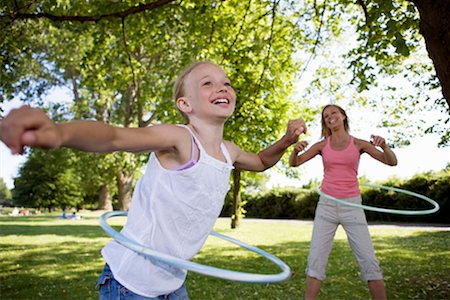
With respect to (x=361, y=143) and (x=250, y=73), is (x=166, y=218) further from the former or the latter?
(x=250, y=73)

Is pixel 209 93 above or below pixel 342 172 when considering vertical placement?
above

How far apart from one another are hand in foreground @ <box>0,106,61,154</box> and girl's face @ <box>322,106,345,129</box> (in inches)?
161

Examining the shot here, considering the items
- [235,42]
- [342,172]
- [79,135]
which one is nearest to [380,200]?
[235,42]

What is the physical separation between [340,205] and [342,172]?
362 mm

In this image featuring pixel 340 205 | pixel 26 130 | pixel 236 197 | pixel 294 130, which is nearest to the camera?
pixel 26 130

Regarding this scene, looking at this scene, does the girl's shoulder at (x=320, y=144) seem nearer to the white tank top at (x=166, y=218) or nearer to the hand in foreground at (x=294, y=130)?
the hand in foreground at (x=294, y=130)

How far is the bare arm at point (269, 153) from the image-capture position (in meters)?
2.97

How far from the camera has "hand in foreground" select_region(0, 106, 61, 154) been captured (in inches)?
60.2

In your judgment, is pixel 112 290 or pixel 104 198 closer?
pixel 112 290

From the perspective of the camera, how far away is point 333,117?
5.30 meters

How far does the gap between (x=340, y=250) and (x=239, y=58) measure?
16.9 feet

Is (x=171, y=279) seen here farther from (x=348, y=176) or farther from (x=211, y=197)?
(x=348, y=176)

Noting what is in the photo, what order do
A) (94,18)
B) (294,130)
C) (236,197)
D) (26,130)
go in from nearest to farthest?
(26,130), (294,130), (94,18), (236,197)

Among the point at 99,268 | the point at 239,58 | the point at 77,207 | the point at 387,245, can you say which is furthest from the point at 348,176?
the point at 77,207
